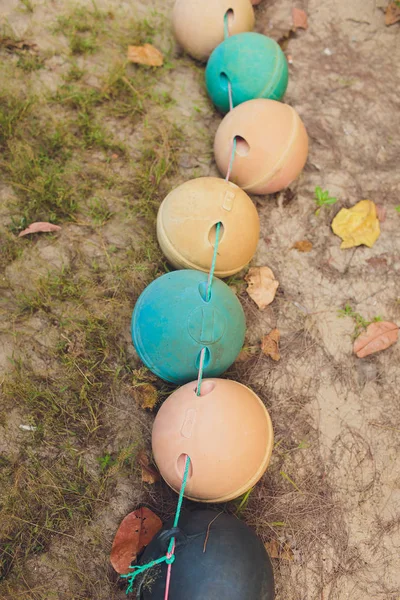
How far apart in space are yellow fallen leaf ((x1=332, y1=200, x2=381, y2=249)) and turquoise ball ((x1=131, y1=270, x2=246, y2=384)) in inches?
49.8

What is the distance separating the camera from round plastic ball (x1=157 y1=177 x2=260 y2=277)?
2.91m

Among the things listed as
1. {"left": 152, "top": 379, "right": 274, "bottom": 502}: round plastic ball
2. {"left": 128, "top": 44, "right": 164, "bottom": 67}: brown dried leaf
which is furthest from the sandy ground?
{"left": 152, "top": 379, "right": 274, "bottom": 502}: round plastic ball

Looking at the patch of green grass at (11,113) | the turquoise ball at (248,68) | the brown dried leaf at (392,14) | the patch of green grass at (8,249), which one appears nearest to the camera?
the patch of green grass at (8,249)

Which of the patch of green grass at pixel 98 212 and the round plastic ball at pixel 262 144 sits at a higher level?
the round plastic ball at pixel 262 144

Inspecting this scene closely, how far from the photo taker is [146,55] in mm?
4223

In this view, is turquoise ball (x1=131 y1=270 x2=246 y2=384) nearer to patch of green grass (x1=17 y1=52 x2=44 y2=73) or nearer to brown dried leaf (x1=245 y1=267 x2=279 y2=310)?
brown dried leaf (x1=245 y1=267 x2=279 y2=310)

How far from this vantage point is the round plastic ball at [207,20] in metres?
3.81

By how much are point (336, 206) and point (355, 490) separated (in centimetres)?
207

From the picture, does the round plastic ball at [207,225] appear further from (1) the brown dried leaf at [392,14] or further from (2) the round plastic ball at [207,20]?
(1) the brown dried leaf at [392,14]

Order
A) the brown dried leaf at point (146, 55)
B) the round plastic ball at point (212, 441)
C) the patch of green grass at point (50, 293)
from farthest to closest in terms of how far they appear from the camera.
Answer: the brown dried leaf at point (146, 55)
the patch of green grass at point (50, 293)
the round plastic ball at point (212, 441)

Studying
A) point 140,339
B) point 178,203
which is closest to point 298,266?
point 178,203

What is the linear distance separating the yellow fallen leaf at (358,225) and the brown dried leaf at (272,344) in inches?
35.4

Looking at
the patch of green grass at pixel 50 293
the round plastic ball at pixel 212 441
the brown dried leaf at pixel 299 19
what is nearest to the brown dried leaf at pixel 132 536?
the round plastic ball at pixel 212 441

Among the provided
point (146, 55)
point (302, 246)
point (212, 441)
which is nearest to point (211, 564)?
point (212, 441)
